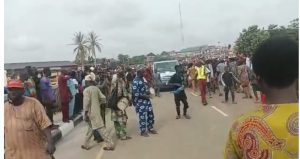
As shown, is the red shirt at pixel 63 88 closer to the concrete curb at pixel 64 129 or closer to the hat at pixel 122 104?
the concrete curb at pixel 64 129

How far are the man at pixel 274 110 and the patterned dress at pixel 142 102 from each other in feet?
25.4

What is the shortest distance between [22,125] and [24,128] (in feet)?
0.11

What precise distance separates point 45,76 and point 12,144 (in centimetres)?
640

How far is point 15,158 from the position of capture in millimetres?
4555

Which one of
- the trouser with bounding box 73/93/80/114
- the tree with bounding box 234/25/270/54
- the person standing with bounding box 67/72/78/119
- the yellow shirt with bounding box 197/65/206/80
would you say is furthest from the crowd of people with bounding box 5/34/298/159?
the tree with bounding box 234/25/270/54

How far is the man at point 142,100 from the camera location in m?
9.83

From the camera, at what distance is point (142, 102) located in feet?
32.9

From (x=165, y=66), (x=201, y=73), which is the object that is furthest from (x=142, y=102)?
(x=165, y=66)

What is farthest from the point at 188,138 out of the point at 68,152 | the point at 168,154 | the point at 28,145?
the point at 28,145

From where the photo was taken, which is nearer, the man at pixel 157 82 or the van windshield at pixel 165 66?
the man at pixel 157 82

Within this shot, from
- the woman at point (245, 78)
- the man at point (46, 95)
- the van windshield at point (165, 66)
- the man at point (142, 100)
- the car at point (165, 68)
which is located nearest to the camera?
the man at point (142, 100)

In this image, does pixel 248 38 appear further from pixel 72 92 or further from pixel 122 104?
pixel 122 104

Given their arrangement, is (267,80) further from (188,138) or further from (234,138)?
(188,138)

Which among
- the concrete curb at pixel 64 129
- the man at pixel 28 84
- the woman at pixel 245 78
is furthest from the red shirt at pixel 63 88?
the woman at pixel 245 78
